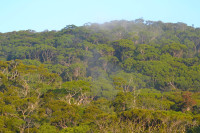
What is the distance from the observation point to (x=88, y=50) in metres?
64.1

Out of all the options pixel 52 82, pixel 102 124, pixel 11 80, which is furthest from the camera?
pixel 52 82

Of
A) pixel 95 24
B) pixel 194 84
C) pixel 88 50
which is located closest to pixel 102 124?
pixel 194 84

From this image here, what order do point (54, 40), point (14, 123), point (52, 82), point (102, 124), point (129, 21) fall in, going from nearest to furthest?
point (102, 124) → point (14, 123) → point (52, 82) → point (54, 40) → point (129, 21)

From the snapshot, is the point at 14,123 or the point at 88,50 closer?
the point at 14,123

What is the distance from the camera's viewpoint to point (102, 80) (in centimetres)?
5000

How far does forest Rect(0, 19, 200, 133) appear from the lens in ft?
89.8

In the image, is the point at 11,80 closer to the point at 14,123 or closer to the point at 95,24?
the point at 14,123

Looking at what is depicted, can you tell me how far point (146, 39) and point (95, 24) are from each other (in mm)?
16165

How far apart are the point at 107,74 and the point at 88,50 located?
10.1m

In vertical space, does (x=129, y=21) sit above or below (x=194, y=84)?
above

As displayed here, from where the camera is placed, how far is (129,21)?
299 ft

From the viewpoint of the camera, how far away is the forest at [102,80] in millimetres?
27359

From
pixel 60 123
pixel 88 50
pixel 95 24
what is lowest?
pixel 60 123

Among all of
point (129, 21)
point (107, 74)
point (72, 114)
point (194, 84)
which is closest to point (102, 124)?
point (72, 114)
